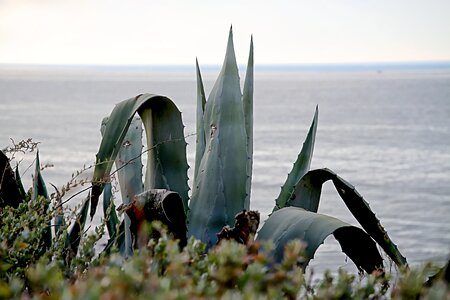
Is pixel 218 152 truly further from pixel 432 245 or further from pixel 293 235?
pixel 432 245

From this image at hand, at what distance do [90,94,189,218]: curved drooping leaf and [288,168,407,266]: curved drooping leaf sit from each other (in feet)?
0.85

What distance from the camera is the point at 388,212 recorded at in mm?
6613

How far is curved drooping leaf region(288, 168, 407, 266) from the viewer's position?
1.65m

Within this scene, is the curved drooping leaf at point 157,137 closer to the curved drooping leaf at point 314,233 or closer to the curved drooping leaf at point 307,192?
the curved drooping leaf at point 307,192

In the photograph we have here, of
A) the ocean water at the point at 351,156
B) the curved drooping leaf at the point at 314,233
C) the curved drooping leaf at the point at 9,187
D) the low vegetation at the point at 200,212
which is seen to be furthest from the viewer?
the ocean water at the point at 351,156

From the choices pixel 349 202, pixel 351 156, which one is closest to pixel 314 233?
pixel 349 202

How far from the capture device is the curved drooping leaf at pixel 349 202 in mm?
1646

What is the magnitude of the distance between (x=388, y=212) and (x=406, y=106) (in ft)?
51.7

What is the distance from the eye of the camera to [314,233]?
147cm

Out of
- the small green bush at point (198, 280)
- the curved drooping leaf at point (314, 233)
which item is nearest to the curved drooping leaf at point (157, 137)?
the curved drooping leaf at point (314, 233)

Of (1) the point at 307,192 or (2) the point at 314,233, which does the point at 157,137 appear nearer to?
(1) the point at 307,192

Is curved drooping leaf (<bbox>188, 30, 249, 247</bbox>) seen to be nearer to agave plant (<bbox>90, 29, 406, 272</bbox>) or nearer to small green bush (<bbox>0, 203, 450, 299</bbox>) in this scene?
agave plant (<bbox>90, 29, 406, 272</bbox>)

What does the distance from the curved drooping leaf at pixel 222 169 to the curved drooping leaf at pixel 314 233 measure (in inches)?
9.6

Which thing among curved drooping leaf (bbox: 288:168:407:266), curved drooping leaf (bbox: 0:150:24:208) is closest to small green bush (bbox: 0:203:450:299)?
curved drooping leaf (bbox: 288:168:407:266)
